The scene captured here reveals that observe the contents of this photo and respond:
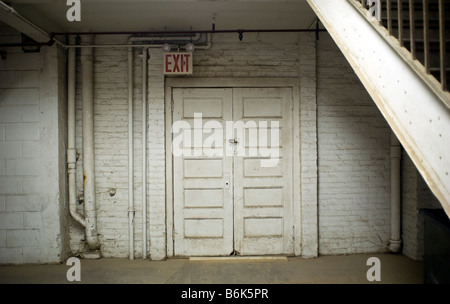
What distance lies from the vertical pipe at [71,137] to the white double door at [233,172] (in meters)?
1.59

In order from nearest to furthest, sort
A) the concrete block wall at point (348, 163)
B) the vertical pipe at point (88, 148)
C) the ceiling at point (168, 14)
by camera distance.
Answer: the ceiling at point (168, 14), the vertical pipe at point (88, 148), the concrete block wall at point (348, 163)

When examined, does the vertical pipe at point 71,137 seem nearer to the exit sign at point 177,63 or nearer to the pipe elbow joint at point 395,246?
the exit sign at point 177,63

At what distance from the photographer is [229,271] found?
13.6 ft

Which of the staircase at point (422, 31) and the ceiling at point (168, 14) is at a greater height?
the ceiling at point (168, 14)

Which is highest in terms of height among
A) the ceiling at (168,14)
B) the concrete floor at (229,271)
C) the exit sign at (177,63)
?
the ceiling at (168,14)

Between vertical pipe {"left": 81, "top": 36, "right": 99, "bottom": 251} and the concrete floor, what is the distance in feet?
1.79

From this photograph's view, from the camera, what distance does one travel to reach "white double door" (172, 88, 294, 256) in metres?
4.61

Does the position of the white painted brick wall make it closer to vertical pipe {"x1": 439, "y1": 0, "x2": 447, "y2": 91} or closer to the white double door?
the white double door

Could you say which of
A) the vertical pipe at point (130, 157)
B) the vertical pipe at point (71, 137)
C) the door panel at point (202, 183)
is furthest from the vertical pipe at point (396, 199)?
the vertical pipe at point (71, 137)

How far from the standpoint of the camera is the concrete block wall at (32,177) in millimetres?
4418

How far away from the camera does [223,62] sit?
4.63 meters

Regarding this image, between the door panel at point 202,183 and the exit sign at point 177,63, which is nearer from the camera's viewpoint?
the exit sign at point 177,63

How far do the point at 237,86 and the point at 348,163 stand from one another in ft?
7.19

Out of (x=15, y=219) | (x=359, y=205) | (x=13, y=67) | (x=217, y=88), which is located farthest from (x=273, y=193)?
(x=13, y=67)
